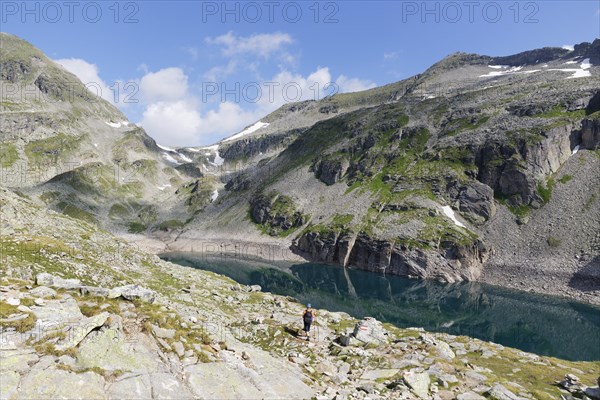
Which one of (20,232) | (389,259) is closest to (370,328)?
Answer: (20,232)

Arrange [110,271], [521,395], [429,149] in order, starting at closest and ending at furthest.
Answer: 1. [521,395]
2. [110,271]
3. [429,149]

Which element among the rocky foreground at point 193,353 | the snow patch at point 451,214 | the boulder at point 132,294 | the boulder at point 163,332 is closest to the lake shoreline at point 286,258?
the snow patch at point 451,214

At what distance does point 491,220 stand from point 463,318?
67.2 metres

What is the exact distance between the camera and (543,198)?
414 ft

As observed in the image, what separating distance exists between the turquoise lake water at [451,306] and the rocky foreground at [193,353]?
116 ft

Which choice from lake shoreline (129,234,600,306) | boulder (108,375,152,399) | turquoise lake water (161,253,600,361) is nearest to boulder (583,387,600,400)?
boulder (108,375,152,399)

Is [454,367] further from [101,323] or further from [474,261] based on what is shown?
[474,261]

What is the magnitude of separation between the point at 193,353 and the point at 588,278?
11590 centimetres

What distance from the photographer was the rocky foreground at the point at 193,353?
12.4 m

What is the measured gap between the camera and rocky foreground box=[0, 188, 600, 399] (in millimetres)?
12367

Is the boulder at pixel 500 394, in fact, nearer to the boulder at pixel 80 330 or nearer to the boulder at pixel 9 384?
the boulder at pixel 80 330

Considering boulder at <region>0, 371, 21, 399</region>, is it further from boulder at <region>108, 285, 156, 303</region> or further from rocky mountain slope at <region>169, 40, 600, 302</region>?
rocky mountain slope at <region>169, 40, 600, 302</region>

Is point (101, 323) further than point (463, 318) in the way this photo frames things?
No

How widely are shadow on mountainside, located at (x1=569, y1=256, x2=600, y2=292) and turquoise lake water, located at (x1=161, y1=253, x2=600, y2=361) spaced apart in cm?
839
